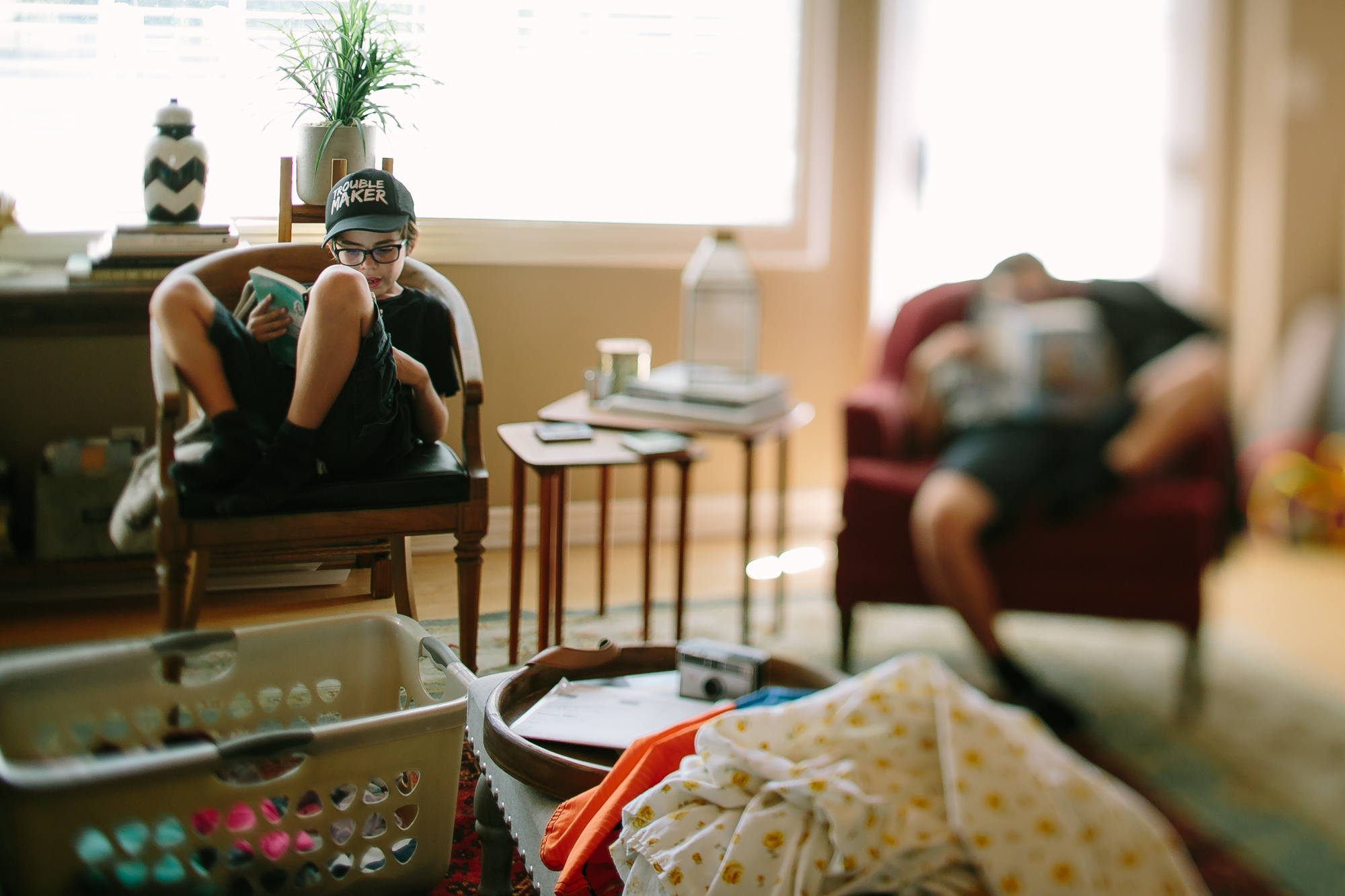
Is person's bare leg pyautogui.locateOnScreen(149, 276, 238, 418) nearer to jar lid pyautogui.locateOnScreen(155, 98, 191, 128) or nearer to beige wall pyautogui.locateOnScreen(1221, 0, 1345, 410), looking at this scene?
jar lid pyautogui.locateOnScreen(155, 98, 191, 128)

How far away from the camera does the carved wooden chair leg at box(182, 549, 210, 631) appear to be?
51 cm

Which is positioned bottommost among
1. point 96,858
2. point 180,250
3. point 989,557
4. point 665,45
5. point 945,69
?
point 989,557

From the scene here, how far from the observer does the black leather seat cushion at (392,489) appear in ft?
1.73

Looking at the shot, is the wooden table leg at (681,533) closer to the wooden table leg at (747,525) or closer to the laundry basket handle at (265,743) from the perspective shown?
the wooden table leg at (747,525)

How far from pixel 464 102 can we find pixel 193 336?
22cm

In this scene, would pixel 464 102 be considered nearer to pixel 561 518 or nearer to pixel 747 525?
pixel 561 518

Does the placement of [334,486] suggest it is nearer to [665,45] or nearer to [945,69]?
[665,45]

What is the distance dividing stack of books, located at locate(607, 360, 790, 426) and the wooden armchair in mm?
188

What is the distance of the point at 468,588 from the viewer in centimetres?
62

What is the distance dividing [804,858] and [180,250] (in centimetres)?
49

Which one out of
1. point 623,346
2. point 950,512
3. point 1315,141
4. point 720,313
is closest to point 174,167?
point 623,346

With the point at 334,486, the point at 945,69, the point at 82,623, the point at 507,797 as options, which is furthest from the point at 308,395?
the point at 945,69

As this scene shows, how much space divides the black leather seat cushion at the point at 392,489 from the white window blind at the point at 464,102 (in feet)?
0.47

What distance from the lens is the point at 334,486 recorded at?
1.76 feet
